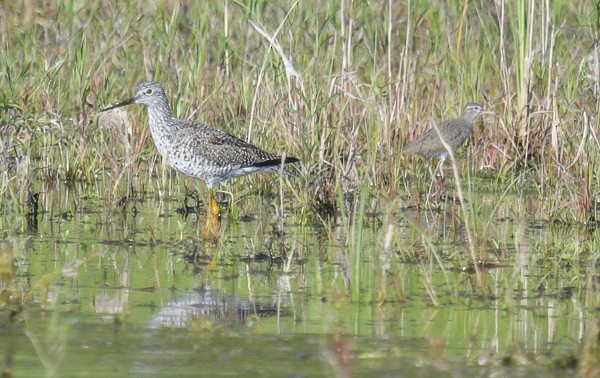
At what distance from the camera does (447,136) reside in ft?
31.5

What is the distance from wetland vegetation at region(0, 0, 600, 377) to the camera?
509cm

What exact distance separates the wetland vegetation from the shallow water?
0.02m

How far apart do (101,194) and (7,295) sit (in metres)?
3.40

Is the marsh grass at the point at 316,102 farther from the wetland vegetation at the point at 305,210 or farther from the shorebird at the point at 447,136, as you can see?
the shorebird at the point at 447,136

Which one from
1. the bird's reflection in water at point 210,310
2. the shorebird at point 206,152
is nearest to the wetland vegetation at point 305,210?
the bird's reflection in water at point 210,310

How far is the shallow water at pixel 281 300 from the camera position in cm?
480

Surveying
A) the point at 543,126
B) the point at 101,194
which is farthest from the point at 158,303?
the point at 543,126

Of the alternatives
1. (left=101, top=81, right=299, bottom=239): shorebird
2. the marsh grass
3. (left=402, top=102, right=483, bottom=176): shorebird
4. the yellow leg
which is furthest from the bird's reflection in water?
(left=402, top=102, right=483, bottom=176): shorebird

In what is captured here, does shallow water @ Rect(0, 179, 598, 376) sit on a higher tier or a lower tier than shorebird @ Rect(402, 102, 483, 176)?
lower

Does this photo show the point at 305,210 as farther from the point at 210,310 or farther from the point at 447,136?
the point at 210,310

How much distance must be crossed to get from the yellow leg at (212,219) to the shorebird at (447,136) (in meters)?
1.62

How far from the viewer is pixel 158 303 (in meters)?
5.83

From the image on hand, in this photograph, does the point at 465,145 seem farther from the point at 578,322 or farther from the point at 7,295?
the point at 7,295

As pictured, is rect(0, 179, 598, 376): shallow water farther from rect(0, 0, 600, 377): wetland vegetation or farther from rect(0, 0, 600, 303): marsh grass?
rect(0, 0, 600, 303): marsh grass
